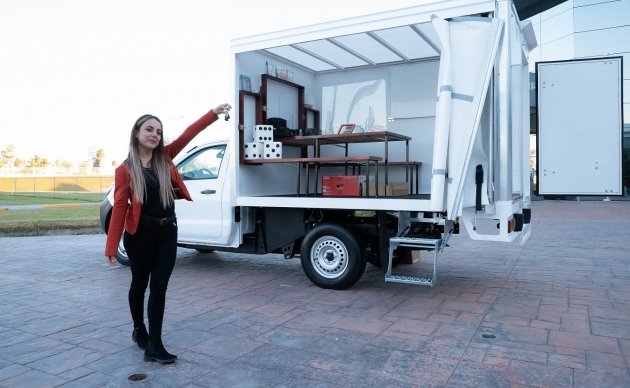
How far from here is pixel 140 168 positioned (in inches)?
146

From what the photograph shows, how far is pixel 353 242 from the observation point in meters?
5.85

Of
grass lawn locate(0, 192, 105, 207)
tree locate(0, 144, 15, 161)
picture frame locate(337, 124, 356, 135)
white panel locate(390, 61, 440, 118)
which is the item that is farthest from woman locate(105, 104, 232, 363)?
tree locate(0, 144, 15, 161)

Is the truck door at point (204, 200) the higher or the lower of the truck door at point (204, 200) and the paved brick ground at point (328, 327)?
the higher

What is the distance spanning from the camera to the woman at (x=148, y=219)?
3.67m

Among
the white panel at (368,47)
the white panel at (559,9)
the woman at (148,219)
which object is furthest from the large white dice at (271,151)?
the white panel at (559,9)

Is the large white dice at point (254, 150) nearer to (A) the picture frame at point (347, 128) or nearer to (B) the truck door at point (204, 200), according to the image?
(B) the truck door at point (204, 200)

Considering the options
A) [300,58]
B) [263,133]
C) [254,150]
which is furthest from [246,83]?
[300,58]

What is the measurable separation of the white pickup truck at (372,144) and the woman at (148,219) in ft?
8.14

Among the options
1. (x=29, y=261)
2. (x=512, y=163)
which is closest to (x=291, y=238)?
(x=512, y=163)

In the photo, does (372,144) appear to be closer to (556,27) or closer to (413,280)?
(413,280)

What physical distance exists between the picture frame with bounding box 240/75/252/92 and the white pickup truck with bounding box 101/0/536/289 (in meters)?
0.02

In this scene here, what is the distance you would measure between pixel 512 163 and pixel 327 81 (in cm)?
359

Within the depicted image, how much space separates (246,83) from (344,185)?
6.39 ft

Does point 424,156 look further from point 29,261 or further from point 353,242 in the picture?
point 29,261
